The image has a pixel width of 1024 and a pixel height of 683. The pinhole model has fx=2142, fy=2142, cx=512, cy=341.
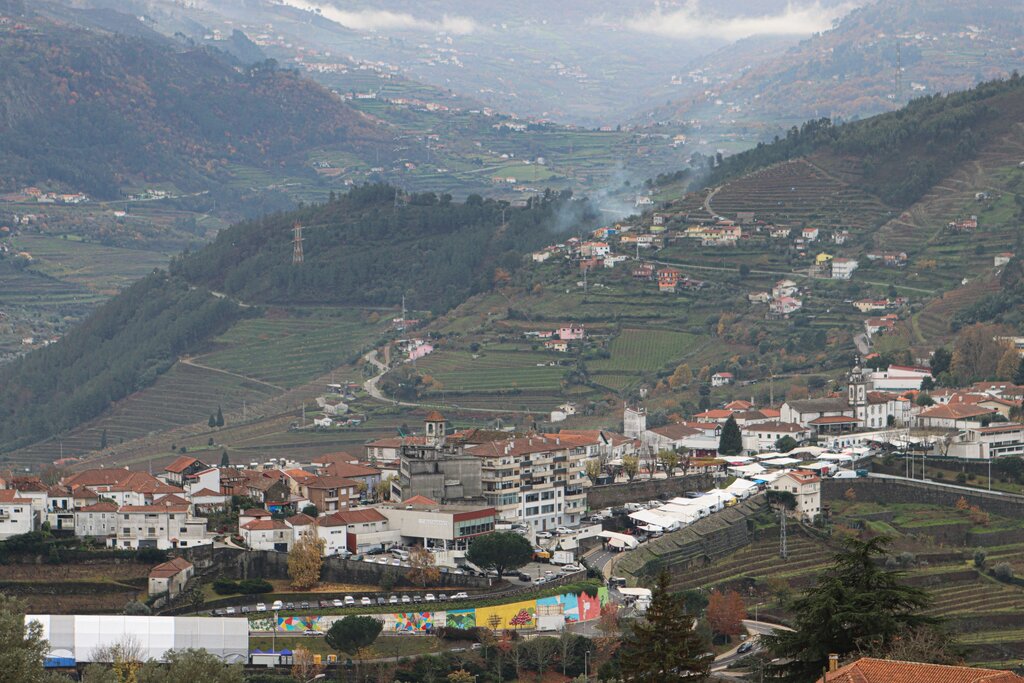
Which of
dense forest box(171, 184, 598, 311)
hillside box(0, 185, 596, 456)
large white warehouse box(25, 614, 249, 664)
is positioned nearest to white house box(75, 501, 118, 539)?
large white warehouse box(25, 614, 249, 664)

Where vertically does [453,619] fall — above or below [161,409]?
below

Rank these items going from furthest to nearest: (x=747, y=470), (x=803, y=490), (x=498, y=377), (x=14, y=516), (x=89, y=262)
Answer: (x=89, y=262), (x=498, y=377), (x=747, y=470), (x=803, y=490), (x=14, y=516)

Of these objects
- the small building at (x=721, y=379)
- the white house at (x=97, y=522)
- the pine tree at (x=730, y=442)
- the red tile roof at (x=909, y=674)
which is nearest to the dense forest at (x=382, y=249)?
the small building at (x=721, y=379)

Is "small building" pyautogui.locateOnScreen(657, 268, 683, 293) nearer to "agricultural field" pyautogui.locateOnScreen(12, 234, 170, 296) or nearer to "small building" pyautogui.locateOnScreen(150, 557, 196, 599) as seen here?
"agricultural field" pyautogui.locateOnScreen(12, 234, 170, 296)

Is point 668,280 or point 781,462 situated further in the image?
point 668,280

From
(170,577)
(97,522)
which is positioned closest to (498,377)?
(97,522)

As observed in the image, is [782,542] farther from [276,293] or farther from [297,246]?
[297,246]

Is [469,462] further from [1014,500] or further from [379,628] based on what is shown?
[1014,500]

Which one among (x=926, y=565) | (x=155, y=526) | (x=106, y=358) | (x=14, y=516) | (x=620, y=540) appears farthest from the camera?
(x=106, y=358)
